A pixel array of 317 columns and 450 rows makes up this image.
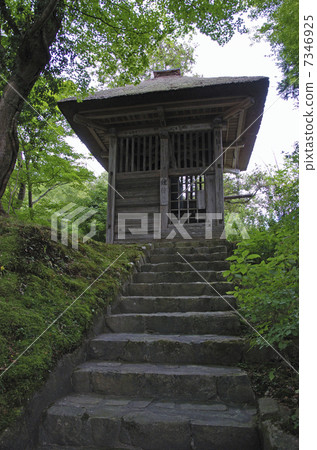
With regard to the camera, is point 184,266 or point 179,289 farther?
point 184,266

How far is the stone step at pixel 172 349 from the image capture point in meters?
2.85

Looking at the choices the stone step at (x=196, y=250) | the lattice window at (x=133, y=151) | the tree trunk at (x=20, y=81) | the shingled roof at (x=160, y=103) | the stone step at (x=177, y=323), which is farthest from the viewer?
the lattice window at (x=133, y=151)

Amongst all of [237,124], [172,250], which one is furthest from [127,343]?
[237,124]

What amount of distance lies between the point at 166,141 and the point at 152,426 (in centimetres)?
767

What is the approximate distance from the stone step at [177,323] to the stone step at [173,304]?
22 cm

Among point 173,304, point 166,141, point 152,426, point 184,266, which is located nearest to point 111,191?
point 166,141

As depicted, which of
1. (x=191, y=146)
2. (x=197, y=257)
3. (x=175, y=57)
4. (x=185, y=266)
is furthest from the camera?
(x=175, y=57)

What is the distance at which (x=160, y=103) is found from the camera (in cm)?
787

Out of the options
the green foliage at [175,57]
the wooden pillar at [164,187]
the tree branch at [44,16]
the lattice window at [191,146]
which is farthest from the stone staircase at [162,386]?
the green foliage at [175,57]

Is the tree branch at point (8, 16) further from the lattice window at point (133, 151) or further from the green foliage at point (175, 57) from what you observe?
the green foliage at point (175, 57)

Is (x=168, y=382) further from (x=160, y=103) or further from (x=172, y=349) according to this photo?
(x=160, y=103)

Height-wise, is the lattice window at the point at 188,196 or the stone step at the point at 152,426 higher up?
the lattice window at the point at 188,196

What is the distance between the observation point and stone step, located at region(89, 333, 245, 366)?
2848 mm

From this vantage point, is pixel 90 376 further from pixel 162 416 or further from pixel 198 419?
pixel 198 419
